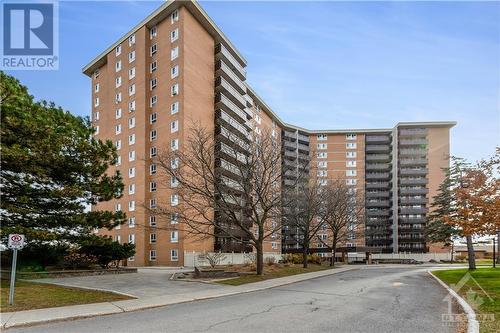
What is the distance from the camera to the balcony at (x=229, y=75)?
206ft

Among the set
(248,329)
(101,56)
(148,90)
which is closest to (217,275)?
(248,329)

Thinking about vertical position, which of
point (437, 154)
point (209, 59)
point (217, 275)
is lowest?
point (217, 275)

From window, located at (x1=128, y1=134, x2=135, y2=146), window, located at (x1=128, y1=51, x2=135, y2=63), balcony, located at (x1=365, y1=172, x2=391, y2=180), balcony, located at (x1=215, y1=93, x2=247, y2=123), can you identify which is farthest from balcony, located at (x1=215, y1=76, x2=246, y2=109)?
balcony, located at (x1=365, y1=172, x2=391, y2=180)

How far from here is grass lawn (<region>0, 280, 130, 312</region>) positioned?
1426 cm

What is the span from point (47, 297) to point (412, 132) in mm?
106210

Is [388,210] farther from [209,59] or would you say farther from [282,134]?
[209,59]

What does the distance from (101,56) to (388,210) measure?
7540 cm

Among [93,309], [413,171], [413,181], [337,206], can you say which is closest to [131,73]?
[337,206]

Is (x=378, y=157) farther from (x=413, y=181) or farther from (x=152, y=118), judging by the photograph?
(x=152, y=118)

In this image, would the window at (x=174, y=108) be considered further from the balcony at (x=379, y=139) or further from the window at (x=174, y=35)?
the balcony at (x=379, y=139)

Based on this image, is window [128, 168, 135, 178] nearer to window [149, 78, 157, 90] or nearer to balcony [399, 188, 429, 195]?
window [149, 78, 157, 90]

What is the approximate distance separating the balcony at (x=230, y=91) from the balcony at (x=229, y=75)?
1120mm

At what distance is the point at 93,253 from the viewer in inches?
1201

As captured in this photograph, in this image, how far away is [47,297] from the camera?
635 inches
